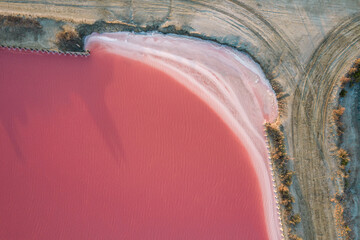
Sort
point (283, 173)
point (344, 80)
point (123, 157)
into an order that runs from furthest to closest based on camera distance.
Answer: point (123, 157), point (283, 173), point (344, 80)

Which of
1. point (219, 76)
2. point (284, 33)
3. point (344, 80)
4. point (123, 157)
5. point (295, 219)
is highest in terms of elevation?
point (284, 33)

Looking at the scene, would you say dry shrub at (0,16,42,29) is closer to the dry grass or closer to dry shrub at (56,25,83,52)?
dry shrub at (56,25,83,52)

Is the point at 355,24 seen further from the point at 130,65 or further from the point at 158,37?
the point at 130,65

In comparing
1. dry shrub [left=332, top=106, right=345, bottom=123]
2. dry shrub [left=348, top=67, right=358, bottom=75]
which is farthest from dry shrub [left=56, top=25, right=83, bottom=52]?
dry shrub [left=348, top=67, right=358, bottom=75]

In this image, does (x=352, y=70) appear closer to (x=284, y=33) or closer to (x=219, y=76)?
(x=284, y=33)

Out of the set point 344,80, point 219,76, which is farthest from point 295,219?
point 219,76
